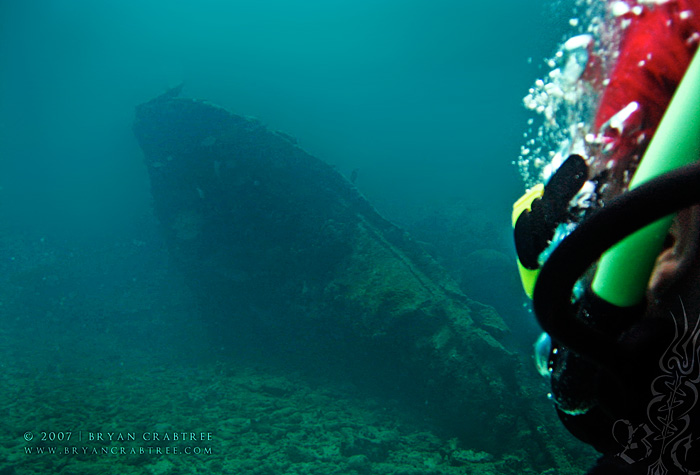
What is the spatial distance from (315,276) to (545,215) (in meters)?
8.19

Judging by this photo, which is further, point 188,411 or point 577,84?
point 188,411

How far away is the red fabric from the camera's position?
29.2 inches

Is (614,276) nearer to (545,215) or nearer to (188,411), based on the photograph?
(545,215)

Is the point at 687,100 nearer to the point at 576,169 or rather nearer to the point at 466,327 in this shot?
the point at 576,169

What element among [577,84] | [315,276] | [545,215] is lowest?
[315,276]

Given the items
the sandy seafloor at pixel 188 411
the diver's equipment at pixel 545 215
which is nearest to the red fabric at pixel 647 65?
the diver's equipment at pixel 545 215

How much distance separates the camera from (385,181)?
115 ft

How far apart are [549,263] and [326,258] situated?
8533 millimetres

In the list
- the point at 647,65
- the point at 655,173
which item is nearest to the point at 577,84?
the point at 647,65

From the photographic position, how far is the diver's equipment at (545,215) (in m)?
1.03

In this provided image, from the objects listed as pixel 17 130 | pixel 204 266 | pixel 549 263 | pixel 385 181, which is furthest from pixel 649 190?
pixel 17 130

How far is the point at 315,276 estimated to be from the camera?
Answer: 29.7 feet

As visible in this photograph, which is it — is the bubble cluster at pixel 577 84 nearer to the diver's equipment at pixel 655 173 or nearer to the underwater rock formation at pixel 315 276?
the diver's equipment at pixel 655 173

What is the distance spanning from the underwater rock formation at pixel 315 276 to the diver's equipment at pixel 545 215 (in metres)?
6.27
